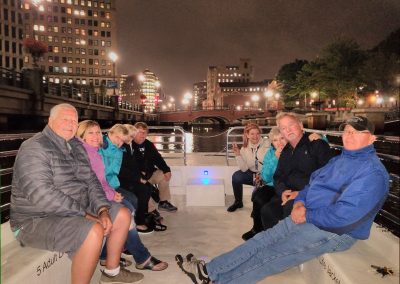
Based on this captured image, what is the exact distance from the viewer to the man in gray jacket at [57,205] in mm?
2781

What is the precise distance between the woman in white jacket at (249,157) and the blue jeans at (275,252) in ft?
9.54

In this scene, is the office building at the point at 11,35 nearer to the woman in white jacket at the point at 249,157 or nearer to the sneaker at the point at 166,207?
the sneaker at the point at 166,207

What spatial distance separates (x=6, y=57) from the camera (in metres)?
72.3

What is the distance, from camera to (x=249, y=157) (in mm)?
6023

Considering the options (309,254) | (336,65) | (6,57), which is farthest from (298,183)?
(6,57)

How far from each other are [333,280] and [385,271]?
0.41m

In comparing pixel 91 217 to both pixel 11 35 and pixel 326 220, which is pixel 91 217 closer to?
pixel 326 220

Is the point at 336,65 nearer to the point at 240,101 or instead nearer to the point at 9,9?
the point at 9,9

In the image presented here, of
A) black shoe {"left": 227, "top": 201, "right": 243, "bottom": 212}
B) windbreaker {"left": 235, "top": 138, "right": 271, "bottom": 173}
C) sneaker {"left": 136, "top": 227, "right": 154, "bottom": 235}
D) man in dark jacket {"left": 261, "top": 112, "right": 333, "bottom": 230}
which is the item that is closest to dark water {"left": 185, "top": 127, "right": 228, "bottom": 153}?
black shoe {"left": 227, "top": 201, "right": 243, "bottom": 212}

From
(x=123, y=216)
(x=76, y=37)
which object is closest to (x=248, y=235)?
(x=123, y=216)

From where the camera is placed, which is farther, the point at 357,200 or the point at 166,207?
the point at 166,207

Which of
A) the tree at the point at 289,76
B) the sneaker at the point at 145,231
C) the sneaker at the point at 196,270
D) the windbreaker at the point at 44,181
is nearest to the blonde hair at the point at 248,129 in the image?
the sneaker at the point at 145,231

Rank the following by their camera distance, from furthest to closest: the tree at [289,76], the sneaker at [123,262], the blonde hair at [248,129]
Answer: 1. the tree at [289,76]
2. the blonde hair at [248,129]
3. the sneaker at [123,262]

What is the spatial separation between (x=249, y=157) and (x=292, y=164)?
1910mm
